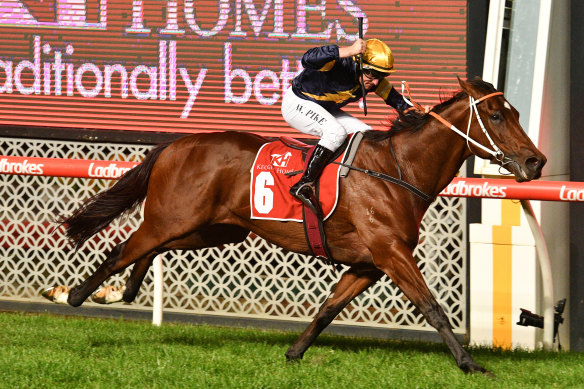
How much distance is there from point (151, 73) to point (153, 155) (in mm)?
2300

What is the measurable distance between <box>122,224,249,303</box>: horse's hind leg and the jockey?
83 centimetres

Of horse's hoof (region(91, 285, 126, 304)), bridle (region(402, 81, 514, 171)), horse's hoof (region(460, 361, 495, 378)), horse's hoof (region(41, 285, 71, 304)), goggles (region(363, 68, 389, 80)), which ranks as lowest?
horse's hoof (region(91, 285, 126, 304))

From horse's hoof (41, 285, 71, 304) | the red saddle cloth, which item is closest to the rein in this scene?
the red saddle cloth

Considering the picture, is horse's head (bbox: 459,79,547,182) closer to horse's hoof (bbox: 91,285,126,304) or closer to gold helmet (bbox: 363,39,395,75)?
gold helmet (bbox: 363,39,395,75)

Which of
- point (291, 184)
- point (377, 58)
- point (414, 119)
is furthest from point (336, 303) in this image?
→ point (377, 58)

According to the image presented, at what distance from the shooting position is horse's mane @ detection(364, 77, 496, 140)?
5887mm

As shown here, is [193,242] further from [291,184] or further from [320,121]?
[320,121]

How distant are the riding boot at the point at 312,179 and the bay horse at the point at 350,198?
0.16 metres

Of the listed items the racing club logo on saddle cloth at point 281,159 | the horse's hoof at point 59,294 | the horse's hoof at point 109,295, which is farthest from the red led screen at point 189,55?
the racing club logo on saddle cloth at point 281,159

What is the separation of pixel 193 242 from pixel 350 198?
1248mm

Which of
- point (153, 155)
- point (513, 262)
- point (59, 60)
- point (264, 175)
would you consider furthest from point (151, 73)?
point (513, 262)

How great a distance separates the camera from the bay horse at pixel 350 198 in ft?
18.7

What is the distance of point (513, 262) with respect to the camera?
745 centimetres

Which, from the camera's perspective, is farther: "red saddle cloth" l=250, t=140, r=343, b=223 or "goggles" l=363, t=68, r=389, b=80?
"red saddle cloth" l=250, t=140, r=343, b=223
